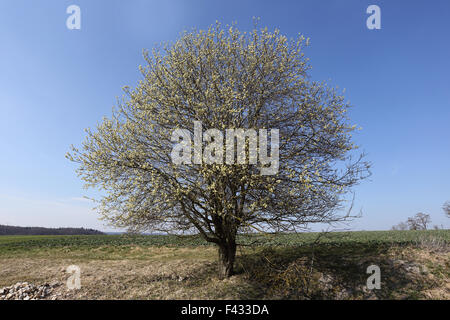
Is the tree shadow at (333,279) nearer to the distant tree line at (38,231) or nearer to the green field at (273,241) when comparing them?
the green field at (273,241)

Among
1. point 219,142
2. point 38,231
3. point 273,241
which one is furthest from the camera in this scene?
point 38,231

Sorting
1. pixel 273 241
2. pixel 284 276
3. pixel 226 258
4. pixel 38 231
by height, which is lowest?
pixel 38 231

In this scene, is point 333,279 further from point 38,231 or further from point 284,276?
point 38,231

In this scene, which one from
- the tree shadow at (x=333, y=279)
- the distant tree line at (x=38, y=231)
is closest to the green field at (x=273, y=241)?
the tree shadow at (x=333, y=279)

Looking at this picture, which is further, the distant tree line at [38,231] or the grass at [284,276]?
the distant tree line at [38,231]

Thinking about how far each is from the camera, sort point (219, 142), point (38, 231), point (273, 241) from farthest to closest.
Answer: point (38, 231), point (273, 241), point (219, 142)

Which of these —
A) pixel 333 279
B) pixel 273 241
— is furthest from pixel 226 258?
pixel 273 241

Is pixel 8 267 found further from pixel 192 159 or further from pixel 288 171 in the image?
pixel 288 171

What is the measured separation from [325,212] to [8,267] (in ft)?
81.5

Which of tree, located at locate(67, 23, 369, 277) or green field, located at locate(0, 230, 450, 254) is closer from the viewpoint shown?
tree, located at locate(67, 23, 369, 277)

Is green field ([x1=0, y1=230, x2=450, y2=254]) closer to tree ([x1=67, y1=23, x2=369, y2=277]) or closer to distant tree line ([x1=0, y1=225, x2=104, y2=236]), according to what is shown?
tree ([x1=67, y1=23, x2=369, y2=277])

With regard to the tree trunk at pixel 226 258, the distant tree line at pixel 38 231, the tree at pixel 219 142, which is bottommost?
the distant tree line at pixel 38 231

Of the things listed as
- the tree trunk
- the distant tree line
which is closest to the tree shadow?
the tree trunk
